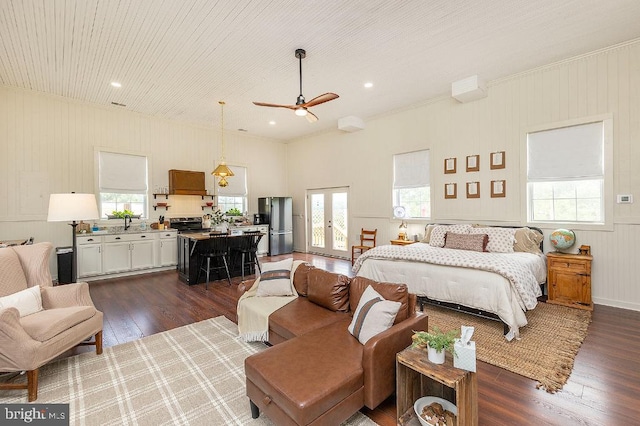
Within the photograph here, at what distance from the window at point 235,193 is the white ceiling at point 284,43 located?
2.86 metres

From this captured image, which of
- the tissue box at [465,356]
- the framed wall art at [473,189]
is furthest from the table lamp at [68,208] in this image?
the framed wall art at [473,189]

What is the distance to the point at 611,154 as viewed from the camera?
3.99 meters

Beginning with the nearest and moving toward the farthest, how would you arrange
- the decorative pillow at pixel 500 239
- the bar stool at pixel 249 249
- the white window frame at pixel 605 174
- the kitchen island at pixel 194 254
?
1. the white window frame at pixel 605 174
2. the decorative pillow at pixel 500 239
3. the kitchen island at pixel 194 254
4. the bar stool at pixel 249 249

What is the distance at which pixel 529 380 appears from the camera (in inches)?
92.4

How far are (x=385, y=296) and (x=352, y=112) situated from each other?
5172 mm

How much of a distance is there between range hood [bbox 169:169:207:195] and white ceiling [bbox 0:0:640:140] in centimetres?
190

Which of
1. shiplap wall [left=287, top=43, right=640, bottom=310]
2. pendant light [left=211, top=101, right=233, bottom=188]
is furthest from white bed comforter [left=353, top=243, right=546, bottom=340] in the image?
pendant light [left=211, top=101, right=233, bottom=188]

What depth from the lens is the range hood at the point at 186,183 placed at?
691 centimetres

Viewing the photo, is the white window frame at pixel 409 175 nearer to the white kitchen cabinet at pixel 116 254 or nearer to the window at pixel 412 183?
the window at pixel 412 183

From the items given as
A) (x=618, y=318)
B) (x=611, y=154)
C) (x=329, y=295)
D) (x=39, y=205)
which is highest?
(x=611, y=154)

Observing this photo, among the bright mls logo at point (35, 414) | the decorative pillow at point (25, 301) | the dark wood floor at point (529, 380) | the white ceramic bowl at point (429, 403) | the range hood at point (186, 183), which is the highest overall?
the range hood at point (186, 183)

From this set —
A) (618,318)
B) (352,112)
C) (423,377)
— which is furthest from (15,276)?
(618,318)

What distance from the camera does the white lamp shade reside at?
3.43 m

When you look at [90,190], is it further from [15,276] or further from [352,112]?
[352,112]
